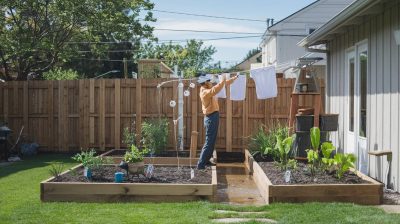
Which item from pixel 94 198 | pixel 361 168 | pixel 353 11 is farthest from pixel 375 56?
pixel 94 198

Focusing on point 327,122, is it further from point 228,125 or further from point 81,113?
point 81,113

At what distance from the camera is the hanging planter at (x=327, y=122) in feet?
31.7

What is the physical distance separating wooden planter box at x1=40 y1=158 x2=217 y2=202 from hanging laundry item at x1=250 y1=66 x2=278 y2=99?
427 centimetres

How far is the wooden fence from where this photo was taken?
12859mm

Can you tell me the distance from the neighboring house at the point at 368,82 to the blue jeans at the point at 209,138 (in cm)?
247

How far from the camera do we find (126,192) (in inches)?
278

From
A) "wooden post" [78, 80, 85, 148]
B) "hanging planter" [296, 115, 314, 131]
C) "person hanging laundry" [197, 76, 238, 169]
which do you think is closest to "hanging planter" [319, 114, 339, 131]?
"hanging planter" [296, 115, 314, 131]

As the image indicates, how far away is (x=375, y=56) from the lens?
316 inches

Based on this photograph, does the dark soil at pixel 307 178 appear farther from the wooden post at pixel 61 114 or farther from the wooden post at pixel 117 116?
the wooden post at pixel 61 114

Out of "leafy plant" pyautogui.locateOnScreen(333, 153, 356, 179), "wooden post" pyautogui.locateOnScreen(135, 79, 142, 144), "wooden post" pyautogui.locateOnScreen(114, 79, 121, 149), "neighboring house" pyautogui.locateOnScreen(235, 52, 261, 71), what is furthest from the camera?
"neighboring house" pyautogui.locateOnScreen(235, 52, 261, 71)

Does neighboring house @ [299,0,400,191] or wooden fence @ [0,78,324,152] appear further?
wooden fence @ [0,78,324,152]

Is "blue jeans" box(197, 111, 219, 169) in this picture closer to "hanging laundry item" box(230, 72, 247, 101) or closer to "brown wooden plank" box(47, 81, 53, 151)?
"hanging laundry item" box(230, 72, 247, 101)

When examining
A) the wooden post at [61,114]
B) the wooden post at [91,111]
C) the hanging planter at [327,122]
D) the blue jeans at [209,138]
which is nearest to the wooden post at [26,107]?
the wooden post at [61,114]

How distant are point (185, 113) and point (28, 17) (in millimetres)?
6601
